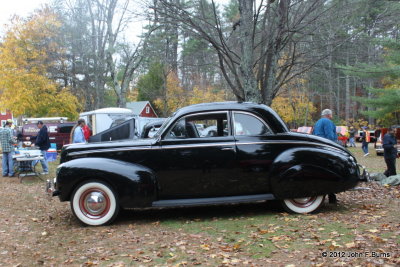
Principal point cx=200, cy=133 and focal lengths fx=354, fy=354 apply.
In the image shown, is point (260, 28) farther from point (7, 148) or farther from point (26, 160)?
point (7, 148)

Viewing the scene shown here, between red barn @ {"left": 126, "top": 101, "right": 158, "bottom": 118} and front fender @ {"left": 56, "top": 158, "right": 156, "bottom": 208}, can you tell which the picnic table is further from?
red barn @ {"left": 126, "top": 101, "right": 158, "bottom": 118}

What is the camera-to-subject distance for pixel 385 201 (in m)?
6.84

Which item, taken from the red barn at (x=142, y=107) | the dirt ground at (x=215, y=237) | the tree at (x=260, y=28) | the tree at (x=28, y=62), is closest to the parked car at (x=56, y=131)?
the tree at (x=28, y=62)

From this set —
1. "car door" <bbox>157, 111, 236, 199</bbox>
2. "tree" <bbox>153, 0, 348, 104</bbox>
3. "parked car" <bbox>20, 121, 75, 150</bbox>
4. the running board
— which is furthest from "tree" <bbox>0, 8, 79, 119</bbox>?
the running board

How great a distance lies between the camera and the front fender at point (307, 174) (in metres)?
5.80

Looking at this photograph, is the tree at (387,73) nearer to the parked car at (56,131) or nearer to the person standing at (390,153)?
the person standing at (390,153)

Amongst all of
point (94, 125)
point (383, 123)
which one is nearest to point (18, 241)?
point (94, 125)

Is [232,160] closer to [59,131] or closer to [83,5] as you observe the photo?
[59,131]

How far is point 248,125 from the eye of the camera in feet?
19.8

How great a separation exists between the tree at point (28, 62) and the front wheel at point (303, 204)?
84.1ft

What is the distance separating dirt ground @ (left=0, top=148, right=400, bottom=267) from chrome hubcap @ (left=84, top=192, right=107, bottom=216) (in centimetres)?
32

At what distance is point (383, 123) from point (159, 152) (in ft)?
108

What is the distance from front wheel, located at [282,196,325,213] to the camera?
236 inches

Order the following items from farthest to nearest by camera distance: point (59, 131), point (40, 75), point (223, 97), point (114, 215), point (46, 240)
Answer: point (223, 97) < point (40, 75) < point (59, 131) < point (114, 215) < point (46, 240)
